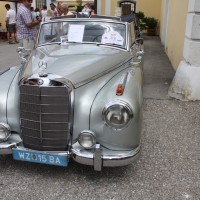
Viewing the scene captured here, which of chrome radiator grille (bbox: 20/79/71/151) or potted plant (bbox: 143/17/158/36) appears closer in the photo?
chrome radiator grille (bbox: 20/79/71/151)

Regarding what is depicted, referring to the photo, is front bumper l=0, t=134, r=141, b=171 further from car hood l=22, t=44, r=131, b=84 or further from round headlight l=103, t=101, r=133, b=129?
car hood l=22, t=44, r=131, b=84

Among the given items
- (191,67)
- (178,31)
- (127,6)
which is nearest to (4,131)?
(191,67)

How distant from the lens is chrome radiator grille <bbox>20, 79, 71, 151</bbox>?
2.81m

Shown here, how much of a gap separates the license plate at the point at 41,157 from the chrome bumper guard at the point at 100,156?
4.6 inches

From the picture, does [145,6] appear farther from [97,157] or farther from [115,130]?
[97,157]

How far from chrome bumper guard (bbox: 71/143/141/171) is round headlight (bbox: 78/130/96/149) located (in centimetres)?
5

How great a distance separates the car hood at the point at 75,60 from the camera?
10.1 ft

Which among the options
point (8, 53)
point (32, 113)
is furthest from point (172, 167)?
point (8, 53)

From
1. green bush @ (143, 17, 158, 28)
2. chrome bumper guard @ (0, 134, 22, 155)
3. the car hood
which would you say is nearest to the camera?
chrome bumper guard @ (0, 134, 22, 155)

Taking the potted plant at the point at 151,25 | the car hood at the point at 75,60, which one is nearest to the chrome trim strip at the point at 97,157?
the car hood at the point at 75,60

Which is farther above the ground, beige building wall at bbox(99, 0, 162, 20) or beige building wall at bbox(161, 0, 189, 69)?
beige building wall at bbox(99, 0, 162, 20)

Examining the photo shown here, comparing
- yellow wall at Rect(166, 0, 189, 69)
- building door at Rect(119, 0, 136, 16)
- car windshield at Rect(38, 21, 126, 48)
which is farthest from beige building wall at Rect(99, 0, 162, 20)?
car windshield at Rect(38, 21, 126, 48)

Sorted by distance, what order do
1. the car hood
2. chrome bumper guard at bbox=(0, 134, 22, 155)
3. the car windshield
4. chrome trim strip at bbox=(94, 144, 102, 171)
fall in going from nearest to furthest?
chrome trim strip at bbox=(94, 144, 102, 171) → chrome bumper guard at bbox=(0, 134, 22, 155) → the car hood → the car windshield

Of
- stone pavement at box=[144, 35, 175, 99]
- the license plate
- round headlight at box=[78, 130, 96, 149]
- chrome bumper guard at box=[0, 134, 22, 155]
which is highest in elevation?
round headlight at box=[78, 130, 96, 149]
